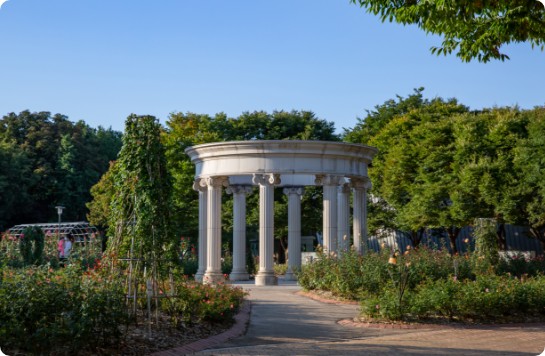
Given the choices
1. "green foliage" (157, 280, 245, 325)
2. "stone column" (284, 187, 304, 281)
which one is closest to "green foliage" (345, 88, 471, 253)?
"stone column" (284, 187, 304, 281)

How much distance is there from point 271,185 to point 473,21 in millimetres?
14590

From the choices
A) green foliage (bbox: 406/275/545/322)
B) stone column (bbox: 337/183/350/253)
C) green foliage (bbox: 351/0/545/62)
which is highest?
green foliage (bbox: 351/0/545/62)

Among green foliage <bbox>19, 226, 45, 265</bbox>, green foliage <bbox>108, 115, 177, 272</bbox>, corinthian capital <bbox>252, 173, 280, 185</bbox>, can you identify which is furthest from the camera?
green foliage <bbox>19, 226, 45, 265</bbox>

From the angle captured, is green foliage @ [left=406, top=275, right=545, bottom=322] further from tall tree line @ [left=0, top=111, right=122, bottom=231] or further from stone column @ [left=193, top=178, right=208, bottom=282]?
tall tree line @ [left=0, top=111, right=122, bottom=231]

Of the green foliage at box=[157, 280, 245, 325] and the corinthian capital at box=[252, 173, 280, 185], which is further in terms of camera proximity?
the corinthian capital at box=[252, 173, 280, 185]

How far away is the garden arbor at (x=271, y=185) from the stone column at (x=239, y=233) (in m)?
0.05

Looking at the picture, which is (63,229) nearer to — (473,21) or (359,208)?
(359,208)

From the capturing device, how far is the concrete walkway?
14859 mm

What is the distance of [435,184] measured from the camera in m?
47.9

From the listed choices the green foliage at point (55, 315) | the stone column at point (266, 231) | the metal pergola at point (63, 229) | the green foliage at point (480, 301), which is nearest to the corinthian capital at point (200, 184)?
the stone column at point (266, 231)

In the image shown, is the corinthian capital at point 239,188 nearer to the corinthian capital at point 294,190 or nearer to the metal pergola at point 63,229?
the corinthian capital at point 294,190

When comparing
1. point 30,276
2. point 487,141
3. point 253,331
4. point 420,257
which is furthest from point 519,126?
point 30,276

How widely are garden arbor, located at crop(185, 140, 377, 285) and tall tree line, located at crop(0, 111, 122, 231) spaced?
3601cm

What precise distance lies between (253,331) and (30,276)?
18.8ft
